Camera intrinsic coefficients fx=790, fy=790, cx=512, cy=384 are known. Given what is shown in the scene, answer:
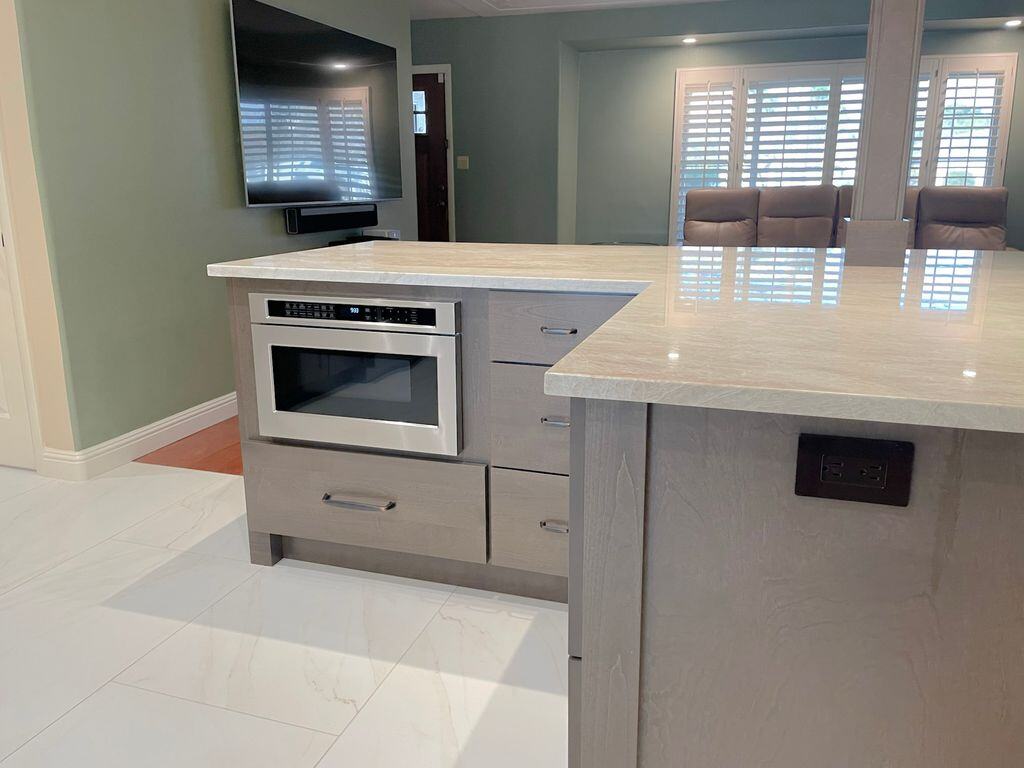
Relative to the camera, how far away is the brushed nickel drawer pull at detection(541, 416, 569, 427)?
6.27 ft

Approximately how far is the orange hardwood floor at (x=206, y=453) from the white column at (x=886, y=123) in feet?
7.57

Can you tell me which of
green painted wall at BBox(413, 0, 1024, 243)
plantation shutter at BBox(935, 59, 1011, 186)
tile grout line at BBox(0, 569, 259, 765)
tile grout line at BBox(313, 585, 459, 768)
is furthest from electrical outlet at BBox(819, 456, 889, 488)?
plantation shutter at BBox(935, 59, 1011, 186)

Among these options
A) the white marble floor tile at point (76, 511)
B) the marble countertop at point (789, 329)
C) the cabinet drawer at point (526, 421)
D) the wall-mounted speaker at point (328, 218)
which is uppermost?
the wall-mounted speaker at point (328, 218)

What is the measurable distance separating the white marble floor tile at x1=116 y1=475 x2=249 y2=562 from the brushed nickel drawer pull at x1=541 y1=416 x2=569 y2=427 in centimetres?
107

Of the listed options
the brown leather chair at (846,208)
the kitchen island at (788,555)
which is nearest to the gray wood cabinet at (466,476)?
the kitchen island at (788,555)

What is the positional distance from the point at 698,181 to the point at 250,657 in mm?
6173

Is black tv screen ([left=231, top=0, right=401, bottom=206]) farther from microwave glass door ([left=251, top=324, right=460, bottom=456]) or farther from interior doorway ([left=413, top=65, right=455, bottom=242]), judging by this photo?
microwave glass door ([left=251, top=324, right=460, bottom=456])

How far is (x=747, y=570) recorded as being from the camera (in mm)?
947

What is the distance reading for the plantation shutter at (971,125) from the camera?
20.6 feet

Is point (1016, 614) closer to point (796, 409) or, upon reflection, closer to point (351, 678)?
point (796, 409)

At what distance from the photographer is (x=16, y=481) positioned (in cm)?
298

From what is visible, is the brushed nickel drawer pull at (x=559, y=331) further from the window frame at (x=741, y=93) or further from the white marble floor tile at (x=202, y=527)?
the window frame at (x=741, y=93)

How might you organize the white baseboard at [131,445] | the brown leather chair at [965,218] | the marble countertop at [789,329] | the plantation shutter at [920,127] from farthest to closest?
the plantation shutter at [920,127] → the brown leather chair at [965,218] → the white baseboard at [131,445] → the marble countertop at [789,329]

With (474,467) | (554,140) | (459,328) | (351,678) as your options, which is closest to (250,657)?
(351,678)
